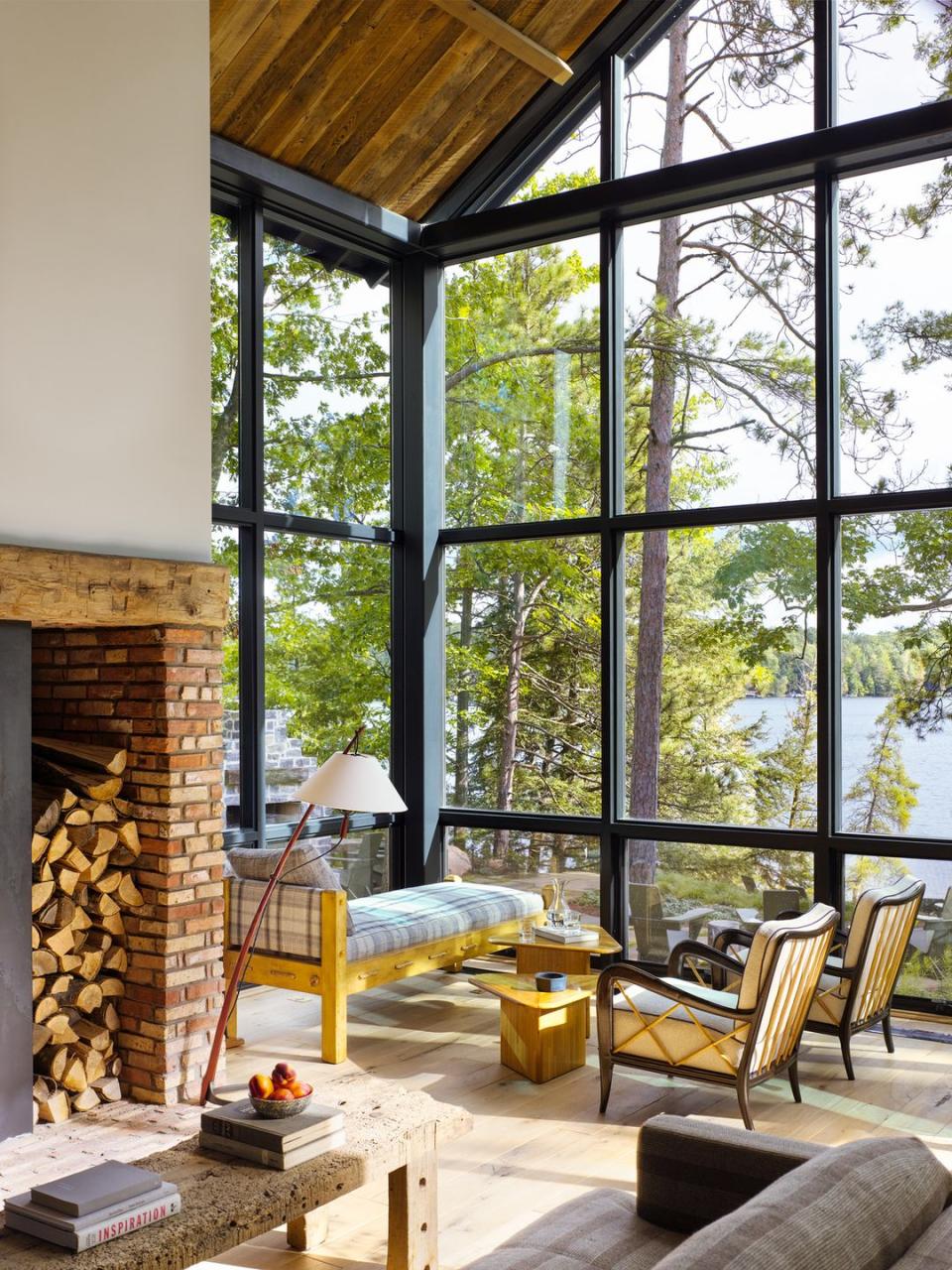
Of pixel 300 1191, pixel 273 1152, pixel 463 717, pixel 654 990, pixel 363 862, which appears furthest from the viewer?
pixel 463 717

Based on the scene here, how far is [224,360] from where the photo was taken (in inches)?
260

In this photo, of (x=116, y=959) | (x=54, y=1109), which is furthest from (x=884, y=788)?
(x=54, y=1109)

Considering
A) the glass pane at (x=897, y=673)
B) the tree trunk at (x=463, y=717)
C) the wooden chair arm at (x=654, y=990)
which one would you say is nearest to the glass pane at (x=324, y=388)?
the tree trunk at (x=463, y=717)

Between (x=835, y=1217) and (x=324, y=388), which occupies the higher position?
(x=324, y=388)

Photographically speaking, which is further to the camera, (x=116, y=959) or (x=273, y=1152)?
(x=116, y=959)

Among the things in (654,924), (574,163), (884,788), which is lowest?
(654,924)

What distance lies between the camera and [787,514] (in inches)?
256

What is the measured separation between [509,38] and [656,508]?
8.93 feet

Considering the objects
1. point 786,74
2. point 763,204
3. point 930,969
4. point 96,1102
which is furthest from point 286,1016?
point 786,74

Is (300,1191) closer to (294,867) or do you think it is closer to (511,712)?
(294,867)

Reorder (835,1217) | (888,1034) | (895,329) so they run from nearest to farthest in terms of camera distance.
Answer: (835,1217)
(888,1034)
(895,329)

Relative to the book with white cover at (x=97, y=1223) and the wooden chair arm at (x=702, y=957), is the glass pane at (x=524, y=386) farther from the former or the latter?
the book with white cover at (x=97, y=1223)

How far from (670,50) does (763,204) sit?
1182 millimetres

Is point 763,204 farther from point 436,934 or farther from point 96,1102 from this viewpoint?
point 96,1102
